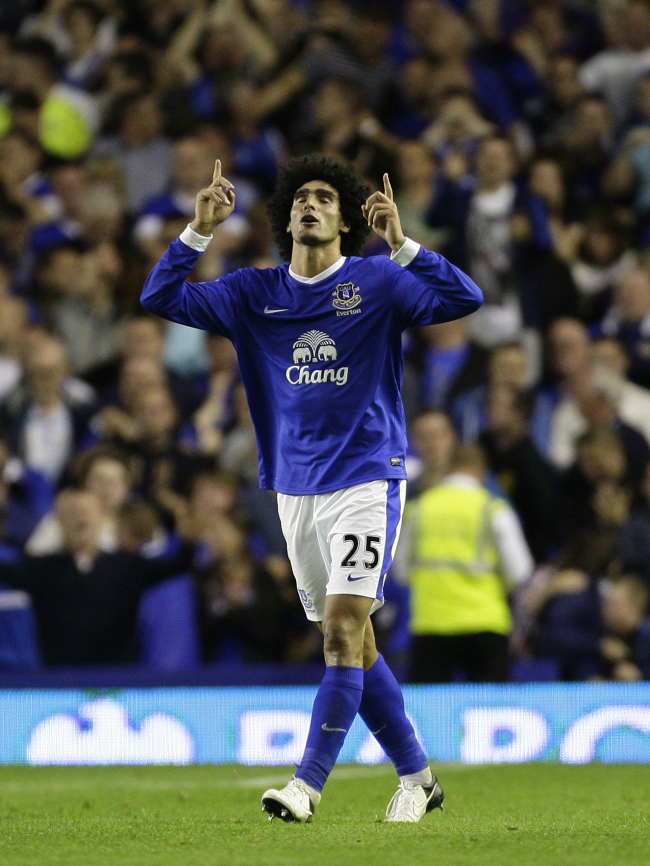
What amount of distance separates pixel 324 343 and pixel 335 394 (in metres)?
0.19

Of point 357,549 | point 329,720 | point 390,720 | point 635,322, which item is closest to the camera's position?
point 329,720

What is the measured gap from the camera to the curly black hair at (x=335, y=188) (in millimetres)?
5395

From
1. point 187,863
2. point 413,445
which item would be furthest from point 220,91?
point 187,863

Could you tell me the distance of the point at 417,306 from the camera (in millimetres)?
5031

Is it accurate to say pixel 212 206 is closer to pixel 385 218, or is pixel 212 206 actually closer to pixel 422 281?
pixel 385 218

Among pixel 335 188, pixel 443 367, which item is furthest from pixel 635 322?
pixel 335 188

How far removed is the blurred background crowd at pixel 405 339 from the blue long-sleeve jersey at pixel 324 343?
3118 mm

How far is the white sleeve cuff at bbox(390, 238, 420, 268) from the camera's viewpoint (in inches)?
195

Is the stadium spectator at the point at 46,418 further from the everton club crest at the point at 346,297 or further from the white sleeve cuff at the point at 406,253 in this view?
the white sleeve cuff at the point at 406,253

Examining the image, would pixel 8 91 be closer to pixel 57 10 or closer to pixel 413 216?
pixel 57 10

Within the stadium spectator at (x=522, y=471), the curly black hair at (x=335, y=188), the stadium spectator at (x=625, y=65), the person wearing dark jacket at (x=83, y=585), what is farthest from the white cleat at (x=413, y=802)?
the stadium spectator at (x=625, y=65)

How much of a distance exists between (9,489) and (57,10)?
5903mm

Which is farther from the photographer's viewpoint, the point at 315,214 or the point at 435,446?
the point at 435,446

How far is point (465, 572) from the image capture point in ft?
26.8
